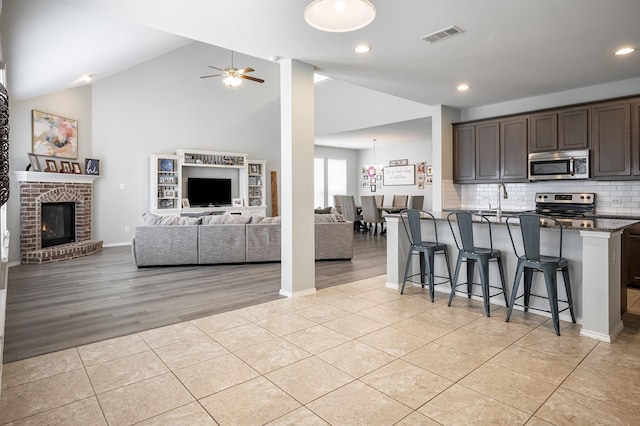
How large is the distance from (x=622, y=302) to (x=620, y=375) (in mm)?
1458

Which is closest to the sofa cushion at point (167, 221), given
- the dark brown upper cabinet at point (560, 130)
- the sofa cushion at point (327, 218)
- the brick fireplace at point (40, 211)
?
the brick fireplace at point (40, 211)

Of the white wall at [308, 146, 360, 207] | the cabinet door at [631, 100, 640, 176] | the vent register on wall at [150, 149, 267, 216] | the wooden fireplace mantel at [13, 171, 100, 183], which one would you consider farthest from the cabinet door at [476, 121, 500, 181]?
the wooden fireplace mantel at [13, 171, 100, 183]

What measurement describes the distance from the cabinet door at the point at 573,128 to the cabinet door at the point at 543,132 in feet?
0.22

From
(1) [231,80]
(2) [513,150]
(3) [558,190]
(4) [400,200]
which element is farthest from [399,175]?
(1) [231,80]

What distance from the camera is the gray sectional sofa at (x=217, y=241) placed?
579 cm

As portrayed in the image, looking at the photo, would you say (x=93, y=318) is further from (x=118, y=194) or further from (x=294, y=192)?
(x=118, y=194)

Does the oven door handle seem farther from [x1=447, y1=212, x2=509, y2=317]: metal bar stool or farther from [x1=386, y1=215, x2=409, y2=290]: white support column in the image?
[x1=386, y1=215, x2=409, y2=290]: white support column

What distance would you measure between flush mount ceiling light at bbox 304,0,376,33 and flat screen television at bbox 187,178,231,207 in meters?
7.29

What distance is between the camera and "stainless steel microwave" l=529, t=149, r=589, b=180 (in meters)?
5.11

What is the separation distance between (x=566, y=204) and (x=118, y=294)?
616 cm

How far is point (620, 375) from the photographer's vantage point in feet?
7.82

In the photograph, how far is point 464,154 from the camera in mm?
6469

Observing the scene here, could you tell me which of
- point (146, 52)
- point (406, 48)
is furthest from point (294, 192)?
point (146, 52)

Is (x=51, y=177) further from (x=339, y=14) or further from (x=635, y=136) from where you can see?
(x=635, y=136)
